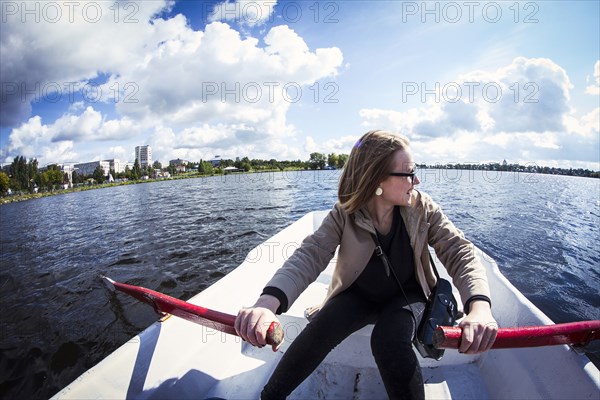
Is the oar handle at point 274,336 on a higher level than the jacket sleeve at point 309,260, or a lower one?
lower

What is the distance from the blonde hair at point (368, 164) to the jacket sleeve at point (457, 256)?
1.55 ft

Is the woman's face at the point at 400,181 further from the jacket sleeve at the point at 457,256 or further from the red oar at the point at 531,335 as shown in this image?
the red oar at the point at 531,335

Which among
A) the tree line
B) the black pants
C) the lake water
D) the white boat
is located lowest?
the lake water

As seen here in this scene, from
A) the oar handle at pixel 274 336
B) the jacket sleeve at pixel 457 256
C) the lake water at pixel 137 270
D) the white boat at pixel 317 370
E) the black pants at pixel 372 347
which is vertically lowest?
the lake water at pixel 137 270

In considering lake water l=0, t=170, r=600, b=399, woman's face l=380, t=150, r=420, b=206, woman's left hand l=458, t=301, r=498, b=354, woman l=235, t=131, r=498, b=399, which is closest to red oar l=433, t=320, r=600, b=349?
woman's left hand l=458, t=301, r=498, b=354

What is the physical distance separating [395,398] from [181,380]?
67.1 inches

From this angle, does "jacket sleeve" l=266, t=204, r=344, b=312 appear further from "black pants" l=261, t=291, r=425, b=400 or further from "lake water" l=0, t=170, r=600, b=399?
"lake water" l=0, t=170, r=600, b=399

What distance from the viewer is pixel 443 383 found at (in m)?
2.55

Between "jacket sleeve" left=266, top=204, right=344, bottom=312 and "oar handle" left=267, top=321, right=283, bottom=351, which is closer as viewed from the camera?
"oar handle" left=267, top=321, right=283, bottom=351

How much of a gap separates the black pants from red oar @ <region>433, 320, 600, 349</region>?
387mm

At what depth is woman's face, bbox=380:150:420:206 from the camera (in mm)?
1922

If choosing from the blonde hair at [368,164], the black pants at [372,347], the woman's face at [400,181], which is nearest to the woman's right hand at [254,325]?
the black pants at [372,347]

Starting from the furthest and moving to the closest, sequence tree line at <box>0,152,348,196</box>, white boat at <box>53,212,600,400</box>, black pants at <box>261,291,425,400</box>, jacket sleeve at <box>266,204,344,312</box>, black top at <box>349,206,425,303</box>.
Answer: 1. tree line at <box>0,152,348,196</box>
2. black top at <box>349,206,425,303</box>
3. white boat at <box>53,212,600,400</box>
4. jacket sleeve at <box>266,204,344,312</box>
5. black pants at <box>261,291,425,400</box>

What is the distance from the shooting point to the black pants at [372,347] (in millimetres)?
1585
